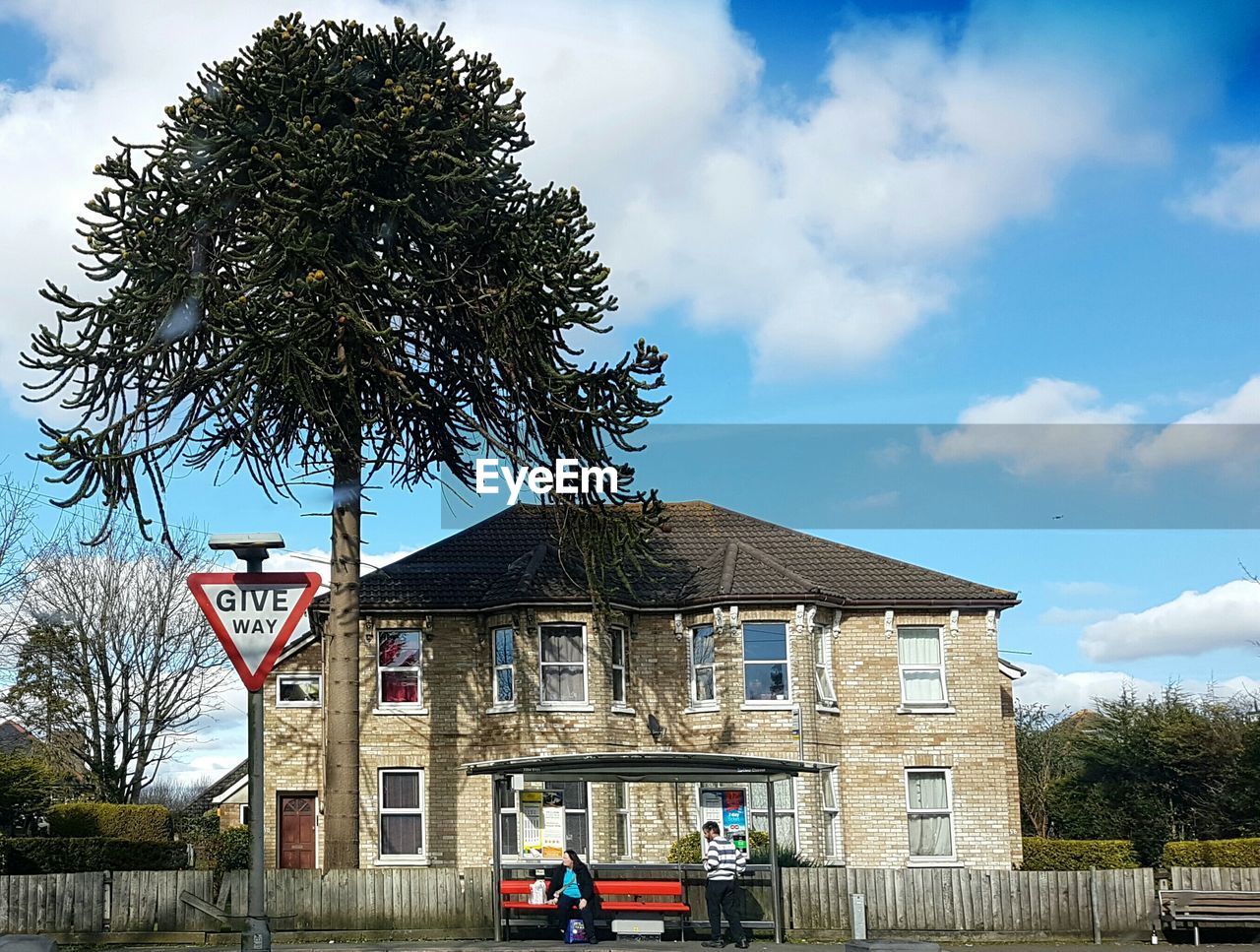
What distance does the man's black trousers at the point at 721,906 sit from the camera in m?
20.9

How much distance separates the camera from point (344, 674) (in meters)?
27.5

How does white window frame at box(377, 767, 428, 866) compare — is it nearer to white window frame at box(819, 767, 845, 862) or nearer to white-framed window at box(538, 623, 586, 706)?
white-framed window at box(538, 623, 586, 706)

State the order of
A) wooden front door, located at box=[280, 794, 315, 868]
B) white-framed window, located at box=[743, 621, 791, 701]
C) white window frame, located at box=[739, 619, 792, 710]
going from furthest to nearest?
wooden front door, located at box=[280, 794, 315, 868] < white-framed window, located at box=[743, 621, 791, 701] < white window frame, located at box=[739, 619, 792, 710]

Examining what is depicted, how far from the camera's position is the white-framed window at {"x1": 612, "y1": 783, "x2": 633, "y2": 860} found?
3216cm

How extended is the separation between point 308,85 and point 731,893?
16.1 metres

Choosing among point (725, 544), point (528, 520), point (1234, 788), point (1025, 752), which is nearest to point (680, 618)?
point (725, 544)

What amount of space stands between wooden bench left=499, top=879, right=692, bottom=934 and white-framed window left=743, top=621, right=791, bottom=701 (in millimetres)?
9961

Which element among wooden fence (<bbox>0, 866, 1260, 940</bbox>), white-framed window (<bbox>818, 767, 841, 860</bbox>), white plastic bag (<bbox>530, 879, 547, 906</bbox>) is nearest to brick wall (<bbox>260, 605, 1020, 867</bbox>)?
white-framed window (<bbox>818, 767, 841, 860</bbox>)

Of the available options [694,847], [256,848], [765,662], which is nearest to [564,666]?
[765,662]

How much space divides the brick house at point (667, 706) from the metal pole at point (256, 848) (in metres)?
23.1

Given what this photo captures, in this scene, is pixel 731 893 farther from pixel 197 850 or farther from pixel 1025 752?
pixel 1025 752

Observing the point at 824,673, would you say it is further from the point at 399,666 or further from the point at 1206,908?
the point at 1206,908

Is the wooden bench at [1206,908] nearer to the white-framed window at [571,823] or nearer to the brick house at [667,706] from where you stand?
the brick house at [667,706]

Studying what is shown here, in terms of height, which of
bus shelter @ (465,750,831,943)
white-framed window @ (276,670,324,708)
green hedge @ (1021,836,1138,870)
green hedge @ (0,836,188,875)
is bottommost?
green hedge @ (1021,836,1138,870)
